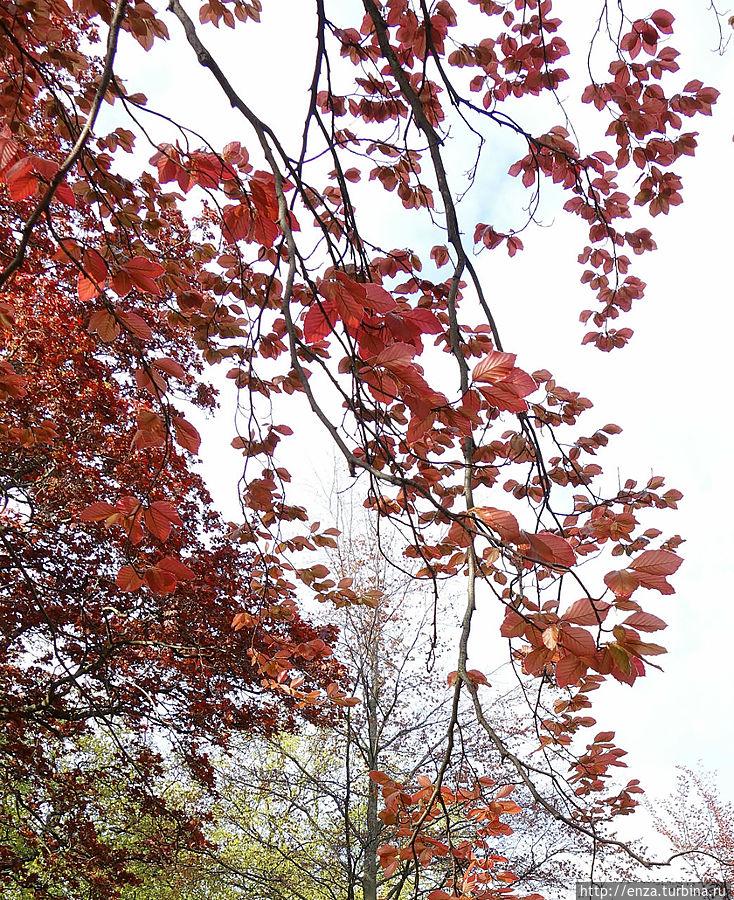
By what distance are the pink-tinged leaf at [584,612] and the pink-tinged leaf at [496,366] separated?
29 centimetres

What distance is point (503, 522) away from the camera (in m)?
0.77

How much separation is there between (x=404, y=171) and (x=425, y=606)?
15.6ft

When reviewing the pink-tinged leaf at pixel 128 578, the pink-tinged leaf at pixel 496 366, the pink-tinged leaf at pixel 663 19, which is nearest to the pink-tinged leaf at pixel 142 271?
the pink-tinged leaf at pixel 496 366

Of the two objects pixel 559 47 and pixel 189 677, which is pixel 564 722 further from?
pixel 189 677

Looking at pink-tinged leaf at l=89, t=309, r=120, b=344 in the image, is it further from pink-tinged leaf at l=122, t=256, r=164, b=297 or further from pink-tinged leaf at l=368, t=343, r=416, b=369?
pink-tinged leaf at l=368, t=343, r=416, b=369

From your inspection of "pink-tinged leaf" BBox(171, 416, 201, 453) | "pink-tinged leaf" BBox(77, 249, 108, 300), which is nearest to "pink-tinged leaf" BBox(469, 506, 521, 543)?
"pink-tinged leaf" BBox(171, 416, 201, 453)

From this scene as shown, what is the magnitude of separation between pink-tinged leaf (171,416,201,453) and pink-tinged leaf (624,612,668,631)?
74cm

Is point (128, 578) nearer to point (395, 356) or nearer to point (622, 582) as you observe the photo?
point (395, 356)

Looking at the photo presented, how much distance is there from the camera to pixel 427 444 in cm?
158

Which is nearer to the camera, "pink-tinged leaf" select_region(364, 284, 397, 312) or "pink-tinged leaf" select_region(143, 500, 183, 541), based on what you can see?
"pink-tinged leaf" select_region(364, 284, 397, 312)

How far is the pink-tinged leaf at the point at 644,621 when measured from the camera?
735mm

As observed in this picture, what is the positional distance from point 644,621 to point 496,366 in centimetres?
35

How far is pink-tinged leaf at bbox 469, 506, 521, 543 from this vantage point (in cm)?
77

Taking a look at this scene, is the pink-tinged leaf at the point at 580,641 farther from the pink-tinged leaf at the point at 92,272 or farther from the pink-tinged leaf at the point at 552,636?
the pink-tinged leaf at the point at 92,272
